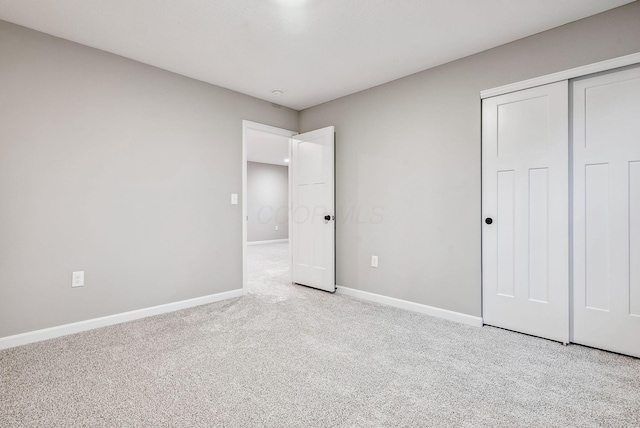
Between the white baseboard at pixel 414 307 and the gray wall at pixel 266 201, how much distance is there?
18.2 feet

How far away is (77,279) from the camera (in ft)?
8.36

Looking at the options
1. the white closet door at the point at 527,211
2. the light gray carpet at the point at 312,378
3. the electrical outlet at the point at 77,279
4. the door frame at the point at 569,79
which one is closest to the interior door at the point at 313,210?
the light gray carpet at the point at 312,378

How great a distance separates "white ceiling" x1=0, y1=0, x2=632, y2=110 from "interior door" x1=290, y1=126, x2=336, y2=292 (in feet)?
3.28

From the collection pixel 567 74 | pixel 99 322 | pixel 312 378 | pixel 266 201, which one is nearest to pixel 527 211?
pixel 567 74

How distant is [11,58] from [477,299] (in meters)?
4.21

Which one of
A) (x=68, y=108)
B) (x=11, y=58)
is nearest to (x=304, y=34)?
(x=68, y=108)

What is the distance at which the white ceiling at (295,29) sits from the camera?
208cm

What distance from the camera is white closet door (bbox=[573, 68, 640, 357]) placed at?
207cm

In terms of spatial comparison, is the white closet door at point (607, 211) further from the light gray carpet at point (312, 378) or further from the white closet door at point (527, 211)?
the light gray carpet at point (312, 378)

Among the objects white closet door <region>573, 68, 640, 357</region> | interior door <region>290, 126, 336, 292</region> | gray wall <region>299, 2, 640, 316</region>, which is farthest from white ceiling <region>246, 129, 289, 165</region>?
white closet door <region>573, 68, 640, 357</region>

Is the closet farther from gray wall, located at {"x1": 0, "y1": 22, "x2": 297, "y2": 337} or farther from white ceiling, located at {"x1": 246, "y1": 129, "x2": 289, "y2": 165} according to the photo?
white ceiling, located at {"x1": 246, "y1": 129, "x2": 289, "y2": 165}

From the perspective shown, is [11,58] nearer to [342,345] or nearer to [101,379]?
[101,379]

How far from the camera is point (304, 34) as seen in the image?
2.41 metres

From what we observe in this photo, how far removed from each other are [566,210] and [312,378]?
7.24ft
